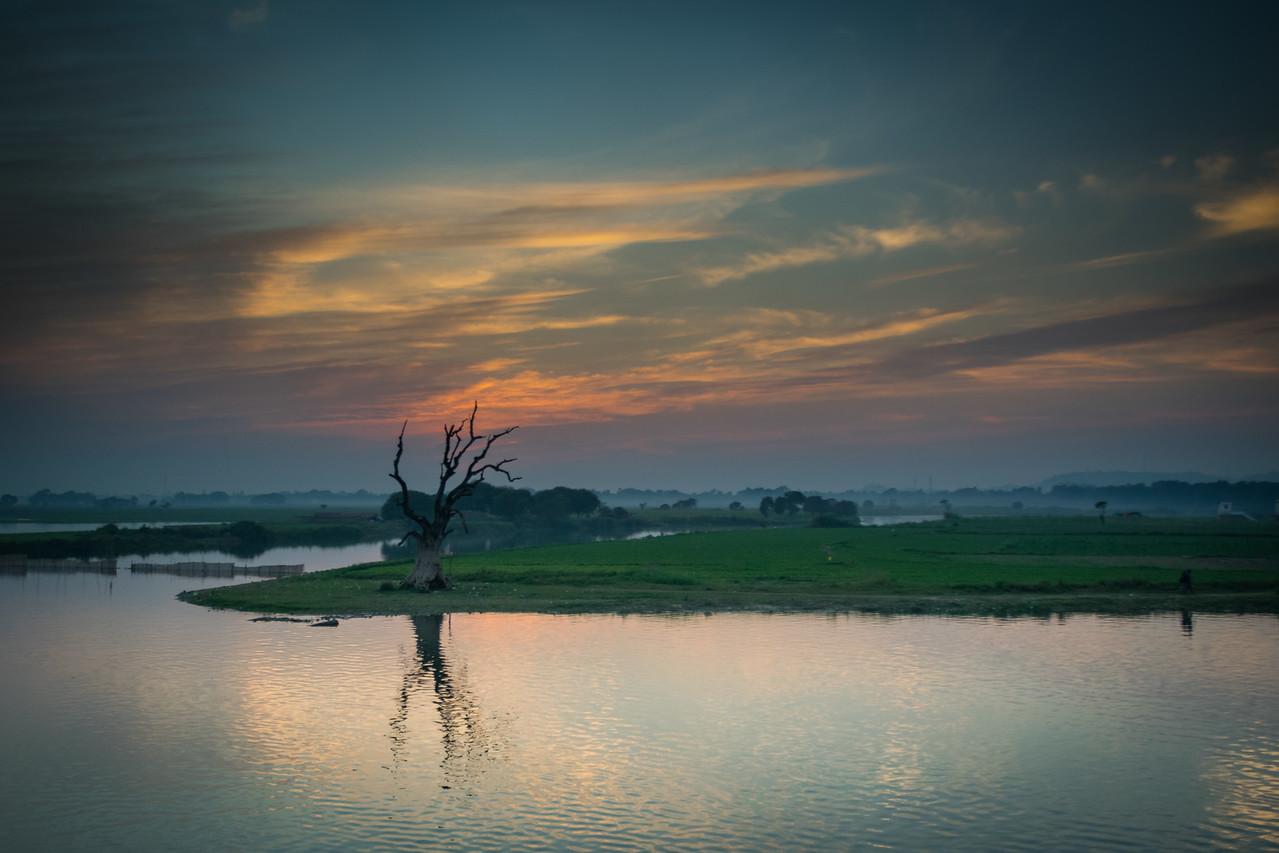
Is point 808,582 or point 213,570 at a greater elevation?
point 213,570

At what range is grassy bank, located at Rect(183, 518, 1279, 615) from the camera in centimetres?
6675

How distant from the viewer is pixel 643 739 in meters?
32.9

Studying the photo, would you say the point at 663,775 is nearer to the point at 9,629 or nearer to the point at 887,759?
the point at 887,759

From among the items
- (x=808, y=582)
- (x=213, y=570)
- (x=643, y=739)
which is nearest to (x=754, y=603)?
(x=808, y=582)

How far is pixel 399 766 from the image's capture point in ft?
97.5

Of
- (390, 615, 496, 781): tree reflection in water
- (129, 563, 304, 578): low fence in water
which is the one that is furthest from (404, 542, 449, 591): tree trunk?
(129, 563, 304, 578): low fence in water

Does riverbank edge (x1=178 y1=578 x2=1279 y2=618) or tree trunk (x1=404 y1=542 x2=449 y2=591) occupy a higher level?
tree trunk (x1=404 y1=542 x2=449 y2=591)

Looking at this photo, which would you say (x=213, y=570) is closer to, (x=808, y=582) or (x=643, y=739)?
(x=808, y=582)

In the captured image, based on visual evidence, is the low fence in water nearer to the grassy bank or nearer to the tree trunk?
the grassy bank

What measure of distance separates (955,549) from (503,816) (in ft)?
336

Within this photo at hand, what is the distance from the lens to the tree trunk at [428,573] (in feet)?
240

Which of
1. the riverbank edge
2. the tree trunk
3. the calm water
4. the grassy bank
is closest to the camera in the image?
the calm water

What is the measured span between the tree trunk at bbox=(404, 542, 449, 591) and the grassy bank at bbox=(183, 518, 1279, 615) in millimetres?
1186

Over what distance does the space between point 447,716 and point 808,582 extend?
152ft
